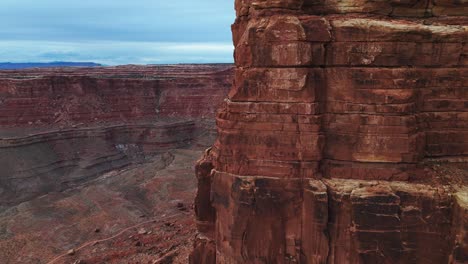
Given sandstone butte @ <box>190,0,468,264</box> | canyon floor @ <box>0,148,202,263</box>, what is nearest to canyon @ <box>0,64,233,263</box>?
canyon floor @ <box>0,148,202,263</box>

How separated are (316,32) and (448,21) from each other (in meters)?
4.64

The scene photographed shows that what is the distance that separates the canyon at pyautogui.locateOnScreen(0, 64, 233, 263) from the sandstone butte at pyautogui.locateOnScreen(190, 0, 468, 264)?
1044cm

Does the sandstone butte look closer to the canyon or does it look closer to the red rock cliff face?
the canyon

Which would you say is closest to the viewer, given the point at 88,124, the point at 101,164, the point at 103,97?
the point at 101,164

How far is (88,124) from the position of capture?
218 ft

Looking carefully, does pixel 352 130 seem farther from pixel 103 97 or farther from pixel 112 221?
pixel 103 97

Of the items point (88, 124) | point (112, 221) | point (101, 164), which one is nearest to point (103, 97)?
point (88, 124)

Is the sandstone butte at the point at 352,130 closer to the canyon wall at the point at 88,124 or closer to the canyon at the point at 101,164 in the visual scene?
the canyon at the point at 101,164

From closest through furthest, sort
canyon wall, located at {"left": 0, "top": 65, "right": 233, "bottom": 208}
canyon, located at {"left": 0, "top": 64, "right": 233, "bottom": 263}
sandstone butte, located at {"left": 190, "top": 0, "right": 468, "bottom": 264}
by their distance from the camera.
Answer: sandstone butte, located at {"left": 190, "top": 0, "right": 468, "bottom": 264}, canyon, located at {"left": 0, "top": 64, "right": 233, "bottom": 263}, canyon wall, located at {"left": 0, "top": 65, "right": 233, "bottom": 208}

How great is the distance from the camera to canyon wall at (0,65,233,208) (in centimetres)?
5466

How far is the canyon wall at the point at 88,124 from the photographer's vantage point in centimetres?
5466

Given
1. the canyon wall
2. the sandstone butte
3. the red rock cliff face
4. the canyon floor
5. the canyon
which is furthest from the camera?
the red rock cliff face

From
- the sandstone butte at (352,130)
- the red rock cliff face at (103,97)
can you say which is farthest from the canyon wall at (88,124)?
the sandstone butte at (352,130)

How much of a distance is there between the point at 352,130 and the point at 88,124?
6022cm
